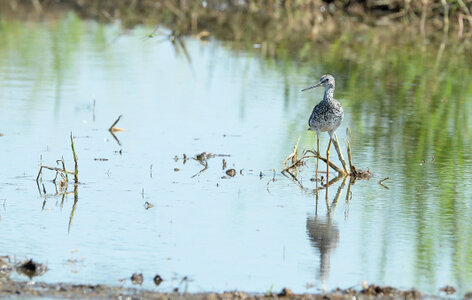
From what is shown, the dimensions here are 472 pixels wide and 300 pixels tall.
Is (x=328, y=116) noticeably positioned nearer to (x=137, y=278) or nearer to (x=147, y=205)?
(x=147, y=205)

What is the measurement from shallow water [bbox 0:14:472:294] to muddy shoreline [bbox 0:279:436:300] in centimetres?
17

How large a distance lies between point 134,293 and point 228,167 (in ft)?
12.7

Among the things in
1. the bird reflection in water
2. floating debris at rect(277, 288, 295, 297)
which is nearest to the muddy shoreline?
floating debris at rect(277, 288, 295, 297)

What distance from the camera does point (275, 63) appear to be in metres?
16.3

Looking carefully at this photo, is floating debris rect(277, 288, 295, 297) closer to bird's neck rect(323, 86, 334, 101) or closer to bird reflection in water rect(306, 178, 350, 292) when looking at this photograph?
bird reflection in water rect(306, 178, 350, 292)

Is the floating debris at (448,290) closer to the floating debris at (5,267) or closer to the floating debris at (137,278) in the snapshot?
the floating debris at (137,278)

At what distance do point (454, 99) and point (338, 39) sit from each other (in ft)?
20.0

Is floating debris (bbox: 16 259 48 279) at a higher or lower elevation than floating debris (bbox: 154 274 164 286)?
higher

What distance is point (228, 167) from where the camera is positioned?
9.62 meters

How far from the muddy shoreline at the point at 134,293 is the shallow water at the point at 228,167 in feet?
0.55

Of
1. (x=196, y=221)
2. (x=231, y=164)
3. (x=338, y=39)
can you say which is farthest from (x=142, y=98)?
(x=338, y=39)

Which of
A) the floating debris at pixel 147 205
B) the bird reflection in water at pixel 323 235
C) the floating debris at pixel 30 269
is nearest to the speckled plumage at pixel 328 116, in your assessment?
the bird reflection in water at pixel 323 235

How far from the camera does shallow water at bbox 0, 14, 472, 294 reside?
6.64 m

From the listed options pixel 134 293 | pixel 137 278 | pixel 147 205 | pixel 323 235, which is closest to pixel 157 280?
pixel 137 278
